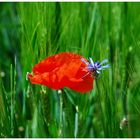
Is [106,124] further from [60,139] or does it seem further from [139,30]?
[139,30]

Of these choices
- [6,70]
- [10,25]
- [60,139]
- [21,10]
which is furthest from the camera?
[10,25]

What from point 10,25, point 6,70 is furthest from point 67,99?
point 10,25

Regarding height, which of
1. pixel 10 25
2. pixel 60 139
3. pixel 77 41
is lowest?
pixel 60 139

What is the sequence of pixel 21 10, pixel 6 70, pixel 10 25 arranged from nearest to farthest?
1. pixel 21 10
2. pixel 6 70
3. pixel 10 25
